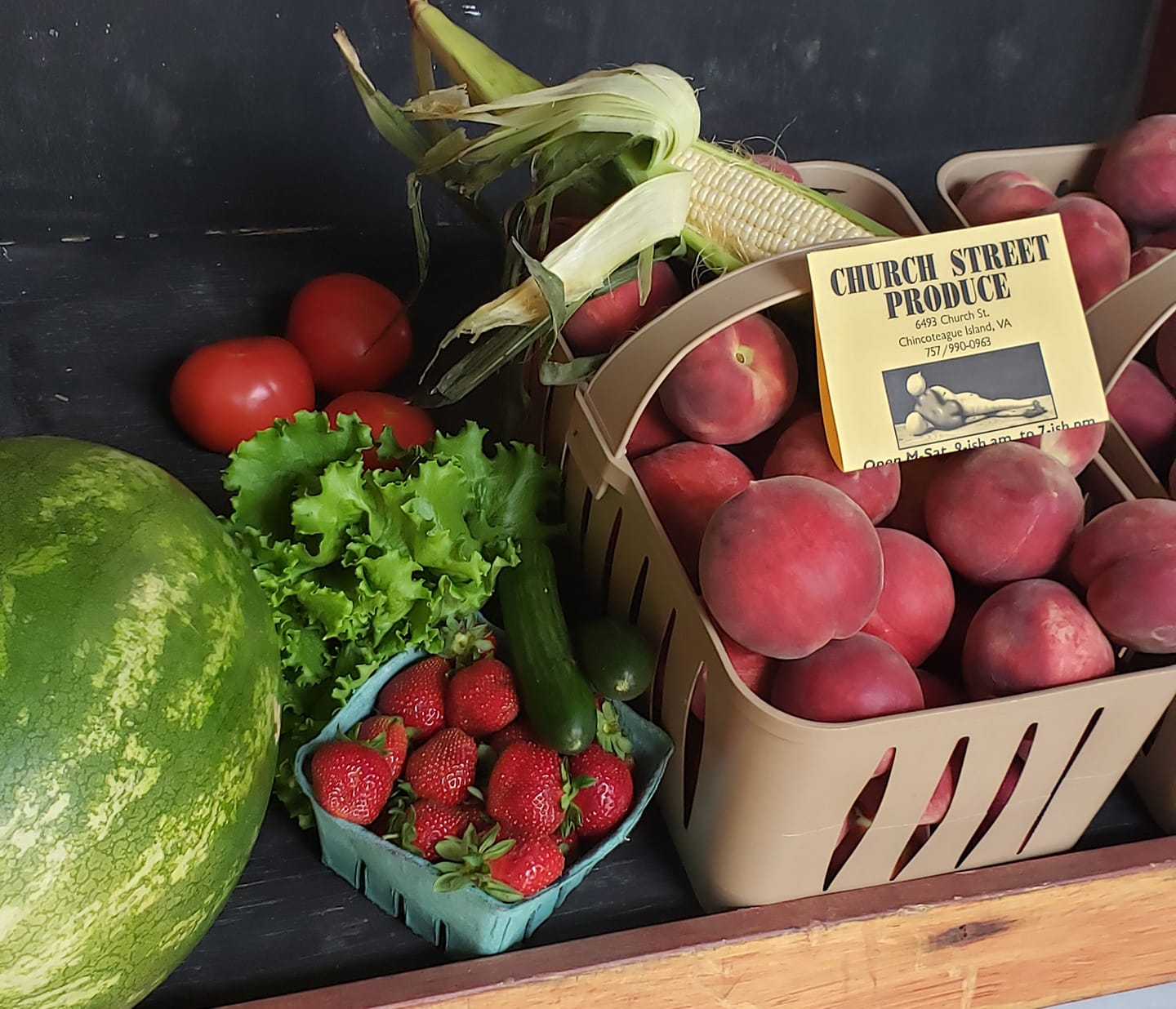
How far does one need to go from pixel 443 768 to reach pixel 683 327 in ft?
1.07

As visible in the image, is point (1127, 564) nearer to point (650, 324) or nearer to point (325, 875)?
point (650, 324)

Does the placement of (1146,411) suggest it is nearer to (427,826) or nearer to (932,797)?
(932,797)

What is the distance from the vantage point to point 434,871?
2.22ft

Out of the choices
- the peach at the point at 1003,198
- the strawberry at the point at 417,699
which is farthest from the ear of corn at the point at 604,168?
the strawberry at the point at 417,699

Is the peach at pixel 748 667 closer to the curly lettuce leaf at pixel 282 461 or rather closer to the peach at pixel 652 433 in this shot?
the peach at pixel 652 433

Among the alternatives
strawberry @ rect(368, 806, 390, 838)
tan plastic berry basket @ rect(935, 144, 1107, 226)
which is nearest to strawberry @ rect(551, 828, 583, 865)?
strawberry @ rect(368, 806, 390, 838)

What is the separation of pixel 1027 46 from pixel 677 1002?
1331mm

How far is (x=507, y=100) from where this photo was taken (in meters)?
0.82

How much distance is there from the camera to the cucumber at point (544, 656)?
0.73 m

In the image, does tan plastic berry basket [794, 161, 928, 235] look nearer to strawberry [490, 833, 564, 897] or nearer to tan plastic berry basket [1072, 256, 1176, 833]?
tan plastic berry basket [1072, 256, 1176, 833]

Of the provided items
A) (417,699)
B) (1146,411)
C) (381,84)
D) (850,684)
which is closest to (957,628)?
(850,684)

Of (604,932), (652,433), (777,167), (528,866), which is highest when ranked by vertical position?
(777,167)

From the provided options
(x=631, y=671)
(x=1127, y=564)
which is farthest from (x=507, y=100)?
(x=1127, y=564)

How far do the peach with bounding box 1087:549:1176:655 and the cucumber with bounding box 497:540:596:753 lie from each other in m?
0.33
